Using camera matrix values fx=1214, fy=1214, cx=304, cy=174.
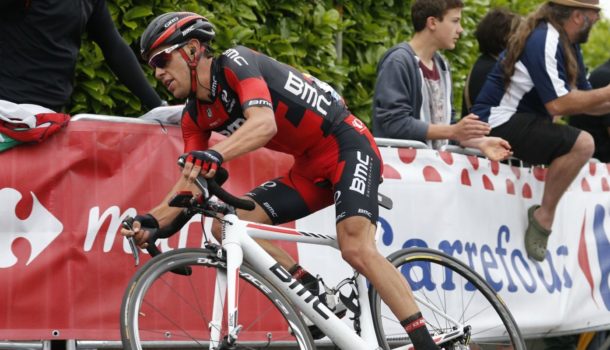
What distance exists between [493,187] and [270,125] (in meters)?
3.01

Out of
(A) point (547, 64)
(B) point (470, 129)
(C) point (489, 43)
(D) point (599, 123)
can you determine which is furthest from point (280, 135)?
(D) point (599, 123)

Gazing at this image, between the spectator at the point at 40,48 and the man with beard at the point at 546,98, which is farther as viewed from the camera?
the man with beard at the point at 546,98

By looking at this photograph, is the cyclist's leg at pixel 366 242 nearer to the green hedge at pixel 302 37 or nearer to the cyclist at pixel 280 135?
the cyclist at pixel 280 135

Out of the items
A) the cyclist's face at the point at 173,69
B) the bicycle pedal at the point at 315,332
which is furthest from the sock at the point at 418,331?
the cyclist's face at the point at 173,69

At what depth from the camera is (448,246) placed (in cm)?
764

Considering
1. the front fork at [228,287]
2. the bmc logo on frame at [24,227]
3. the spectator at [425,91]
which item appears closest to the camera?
the front fork at [228,287]

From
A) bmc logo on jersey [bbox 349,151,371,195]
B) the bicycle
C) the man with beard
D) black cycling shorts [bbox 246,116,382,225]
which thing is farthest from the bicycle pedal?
the man with beard

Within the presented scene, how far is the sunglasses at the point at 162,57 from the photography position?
543cm

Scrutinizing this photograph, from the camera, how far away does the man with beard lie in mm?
7695

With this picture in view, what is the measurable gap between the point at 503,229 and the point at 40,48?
Result: 339 cm

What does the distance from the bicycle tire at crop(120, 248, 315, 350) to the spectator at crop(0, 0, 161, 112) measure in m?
1.16

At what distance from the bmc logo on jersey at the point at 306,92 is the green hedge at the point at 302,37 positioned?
180 cm

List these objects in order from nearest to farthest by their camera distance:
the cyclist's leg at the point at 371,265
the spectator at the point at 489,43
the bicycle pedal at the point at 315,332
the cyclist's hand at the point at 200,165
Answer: the cyclist's hand at the point at 200,165 → the cyclist's leg at the point at 371,265 → the bicycle pedal at the point at 315,332 → the spectator at the point at 489,43

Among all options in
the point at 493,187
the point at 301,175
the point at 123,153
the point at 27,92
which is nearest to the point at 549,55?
the point at 493,187
